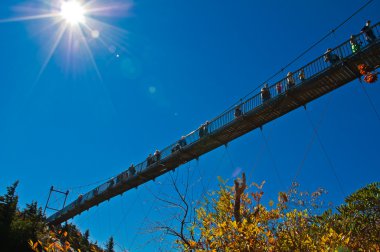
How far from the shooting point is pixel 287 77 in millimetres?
13297

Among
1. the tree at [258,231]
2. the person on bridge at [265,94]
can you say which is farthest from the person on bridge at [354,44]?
the tree at [258,231]

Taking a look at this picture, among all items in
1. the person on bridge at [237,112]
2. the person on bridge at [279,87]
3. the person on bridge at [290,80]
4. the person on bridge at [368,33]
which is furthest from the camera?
the person on bridge at [237,112]

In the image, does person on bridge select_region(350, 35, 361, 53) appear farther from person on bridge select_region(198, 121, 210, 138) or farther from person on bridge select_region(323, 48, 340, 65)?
person on bridge select_region(198, 121, 210, 138)

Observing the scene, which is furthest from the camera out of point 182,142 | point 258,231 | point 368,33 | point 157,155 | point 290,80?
point 157,155

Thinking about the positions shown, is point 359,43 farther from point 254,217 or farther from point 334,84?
point 254,217

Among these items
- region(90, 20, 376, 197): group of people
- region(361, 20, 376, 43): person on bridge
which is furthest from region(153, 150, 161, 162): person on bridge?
region(361, 20, 376, 43): person on bridge

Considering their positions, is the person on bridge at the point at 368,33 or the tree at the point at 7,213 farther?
the tree at the point at 7,213

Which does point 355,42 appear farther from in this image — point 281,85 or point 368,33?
point 281,85

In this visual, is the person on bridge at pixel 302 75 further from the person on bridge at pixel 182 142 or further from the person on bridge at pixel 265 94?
the person on bridge at pixel 182 142

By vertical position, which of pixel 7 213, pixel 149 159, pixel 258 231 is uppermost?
pixel 149 159

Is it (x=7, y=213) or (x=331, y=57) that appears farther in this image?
(x=7, y=213)

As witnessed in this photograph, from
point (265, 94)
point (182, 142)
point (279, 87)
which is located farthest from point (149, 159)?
point (279, 87)

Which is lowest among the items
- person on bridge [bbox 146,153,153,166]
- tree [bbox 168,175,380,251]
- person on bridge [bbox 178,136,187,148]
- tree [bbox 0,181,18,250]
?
tree [bbox 168,175,380,251]

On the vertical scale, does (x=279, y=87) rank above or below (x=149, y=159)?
below
